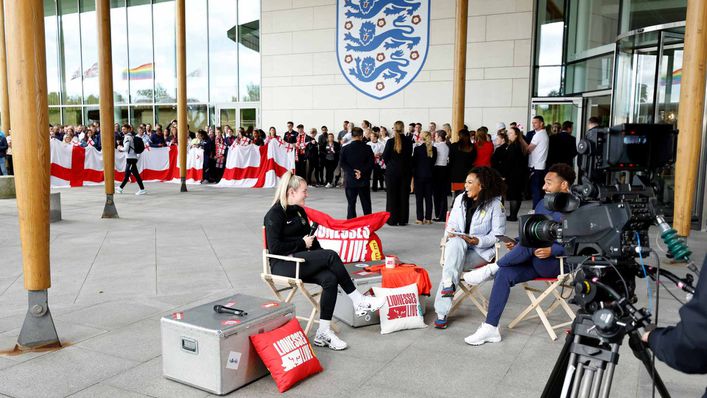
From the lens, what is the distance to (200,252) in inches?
289

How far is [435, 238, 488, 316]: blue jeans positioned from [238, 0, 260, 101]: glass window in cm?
1594

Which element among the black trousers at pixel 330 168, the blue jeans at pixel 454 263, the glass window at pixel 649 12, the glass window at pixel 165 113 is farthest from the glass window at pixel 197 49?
the blue jeans at pixel 454 263

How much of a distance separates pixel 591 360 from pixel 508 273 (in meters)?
2.17

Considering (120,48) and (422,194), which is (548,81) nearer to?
(422,194)

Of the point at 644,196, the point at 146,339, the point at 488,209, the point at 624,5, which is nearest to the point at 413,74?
the point at 624,5

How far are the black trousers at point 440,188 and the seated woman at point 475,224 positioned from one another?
518 centimetres

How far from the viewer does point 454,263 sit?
182 inches

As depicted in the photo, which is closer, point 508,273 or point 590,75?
point 508,273

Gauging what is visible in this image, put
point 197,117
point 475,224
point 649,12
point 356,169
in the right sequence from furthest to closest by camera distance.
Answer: point 197,117 → point 649,12 → point 356,169 → point 475,224

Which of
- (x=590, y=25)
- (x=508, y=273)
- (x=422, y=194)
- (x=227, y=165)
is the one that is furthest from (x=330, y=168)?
(x=508, y=273)

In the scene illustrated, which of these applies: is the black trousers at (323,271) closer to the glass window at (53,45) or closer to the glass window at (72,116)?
the glass window at (72,116)

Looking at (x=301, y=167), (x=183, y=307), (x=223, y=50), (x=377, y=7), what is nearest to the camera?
(x=183, y=307)

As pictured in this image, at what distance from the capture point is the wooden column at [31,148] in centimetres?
388

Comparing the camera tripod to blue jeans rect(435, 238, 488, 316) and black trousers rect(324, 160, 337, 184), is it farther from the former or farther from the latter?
black trousers rect(324, 160, 337, 184)
